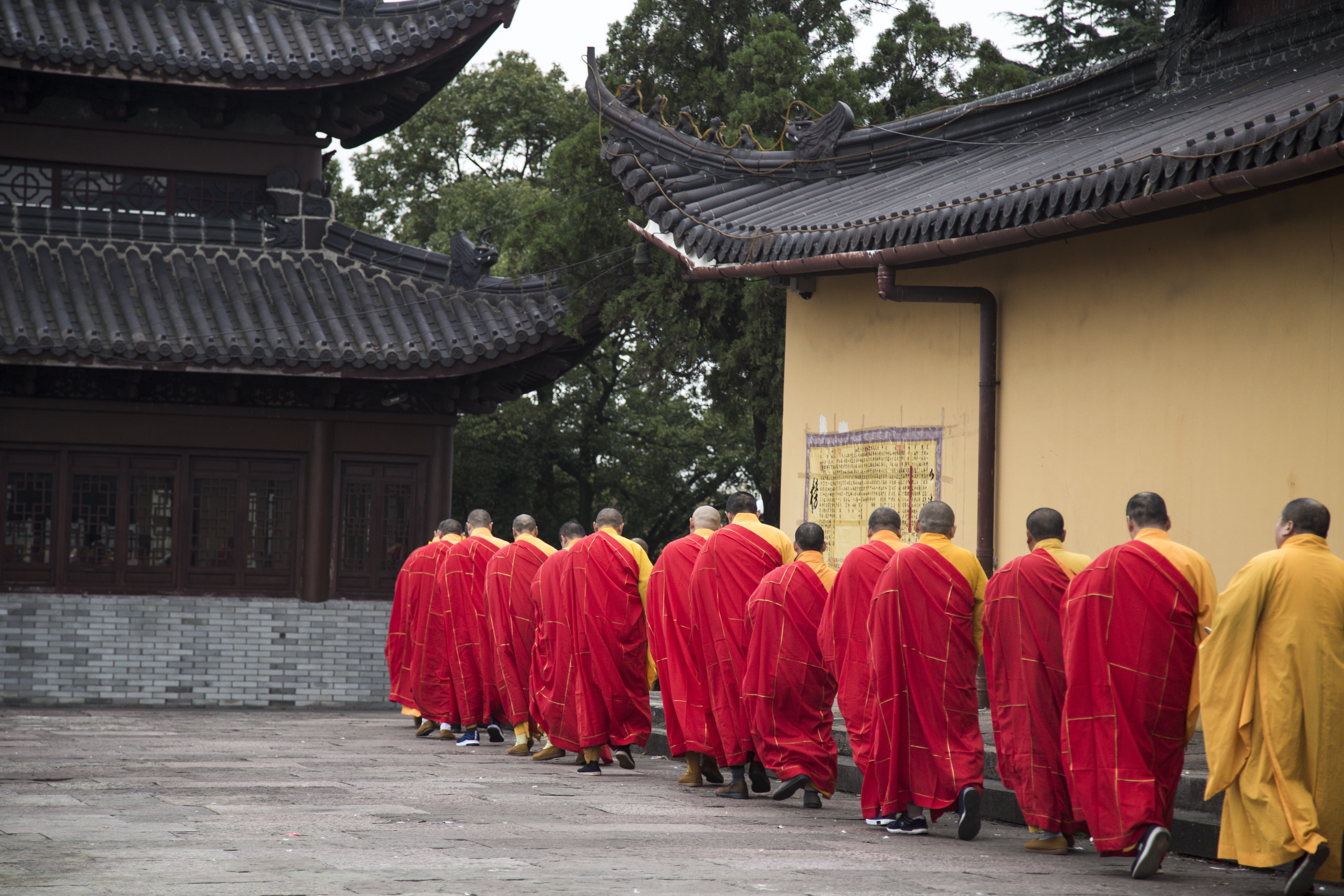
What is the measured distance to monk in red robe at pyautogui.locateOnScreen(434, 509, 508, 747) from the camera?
1140 cm

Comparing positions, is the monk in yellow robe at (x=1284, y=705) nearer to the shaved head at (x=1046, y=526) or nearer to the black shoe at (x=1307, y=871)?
the black shoe at (x=1307, y=871)

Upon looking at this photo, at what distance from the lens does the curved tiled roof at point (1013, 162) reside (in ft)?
22.7

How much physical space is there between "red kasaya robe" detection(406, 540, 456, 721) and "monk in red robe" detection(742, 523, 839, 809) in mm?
4148

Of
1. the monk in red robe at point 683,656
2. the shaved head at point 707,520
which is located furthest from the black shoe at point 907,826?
the shaved head at point 707,520

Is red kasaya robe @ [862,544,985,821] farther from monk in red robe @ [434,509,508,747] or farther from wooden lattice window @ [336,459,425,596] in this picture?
wooden lattice window @ [336,459,425,596]

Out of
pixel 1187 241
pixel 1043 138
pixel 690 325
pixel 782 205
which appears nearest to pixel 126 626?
pixel 690 325

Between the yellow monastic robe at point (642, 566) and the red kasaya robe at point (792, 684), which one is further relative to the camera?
the yellow monastic robe at point (642, 566)

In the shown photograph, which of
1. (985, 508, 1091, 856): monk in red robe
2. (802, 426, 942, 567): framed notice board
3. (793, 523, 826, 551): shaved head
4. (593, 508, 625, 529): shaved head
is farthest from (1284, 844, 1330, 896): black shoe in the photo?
(593, 508, 625, 529): shaved head

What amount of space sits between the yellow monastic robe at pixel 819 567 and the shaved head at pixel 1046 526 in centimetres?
147

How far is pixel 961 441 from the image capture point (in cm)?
953

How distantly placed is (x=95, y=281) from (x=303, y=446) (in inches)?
92.0

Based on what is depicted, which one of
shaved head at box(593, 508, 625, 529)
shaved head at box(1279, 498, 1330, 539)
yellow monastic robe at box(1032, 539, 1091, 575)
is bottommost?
yellow monastic robe at box(1032, 539, 1091, 575)

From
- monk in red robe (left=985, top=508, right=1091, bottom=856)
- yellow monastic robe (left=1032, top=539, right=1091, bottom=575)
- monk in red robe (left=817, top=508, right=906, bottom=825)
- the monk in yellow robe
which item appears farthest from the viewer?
monk in red robe (left=817, top=508, right=906, bottom=825)

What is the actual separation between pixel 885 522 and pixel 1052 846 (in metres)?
1.90
